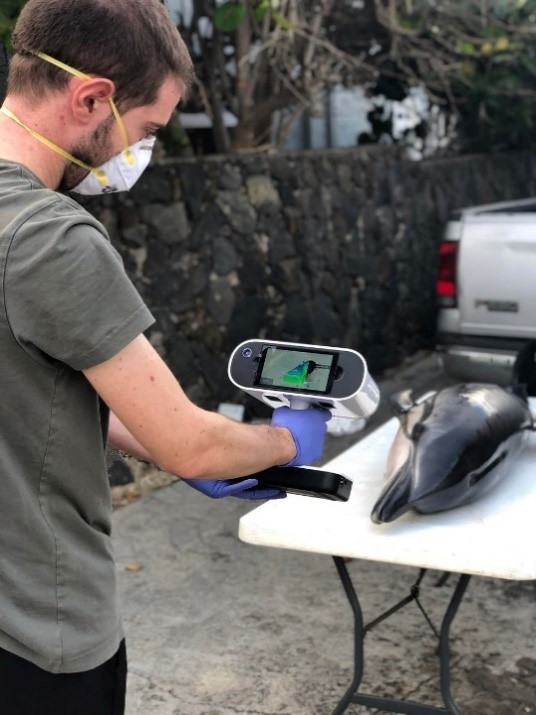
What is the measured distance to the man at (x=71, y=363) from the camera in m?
1.41

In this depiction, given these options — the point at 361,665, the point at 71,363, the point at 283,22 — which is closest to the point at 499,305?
the point at 283,22

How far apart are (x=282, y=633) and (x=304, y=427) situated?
2226mm

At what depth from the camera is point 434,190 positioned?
29.5ft

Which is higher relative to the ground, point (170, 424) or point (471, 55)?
point (170, 424)

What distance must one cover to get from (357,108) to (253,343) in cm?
800

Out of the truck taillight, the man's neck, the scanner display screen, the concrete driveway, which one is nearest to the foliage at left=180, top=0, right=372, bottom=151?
the truck taillight

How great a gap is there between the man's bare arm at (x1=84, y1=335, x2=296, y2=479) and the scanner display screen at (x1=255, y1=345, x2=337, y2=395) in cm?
11

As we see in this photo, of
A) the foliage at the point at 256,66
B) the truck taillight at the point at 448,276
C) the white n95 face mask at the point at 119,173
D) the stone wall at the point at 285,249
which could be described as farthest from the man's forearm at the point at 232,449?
the foliage at the point at 256,66

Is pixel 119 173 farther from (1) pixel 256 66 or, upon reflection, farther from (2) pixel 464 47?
(2) pixel 464 47

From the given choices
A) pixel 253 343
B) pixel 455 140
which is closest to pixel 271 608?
pixel 253 343

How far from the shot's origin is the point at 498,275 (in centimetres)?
587

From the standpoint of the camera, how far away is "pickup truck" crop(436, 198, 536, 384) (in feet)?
18.9

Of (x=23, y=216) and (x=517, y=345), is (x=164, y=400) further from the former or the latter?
(x=517, y=345)

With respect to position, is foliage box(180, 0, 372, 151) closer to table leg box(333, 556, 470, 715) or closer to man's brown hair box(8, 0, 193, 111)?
table leg box(333, 556, 470, 715)
